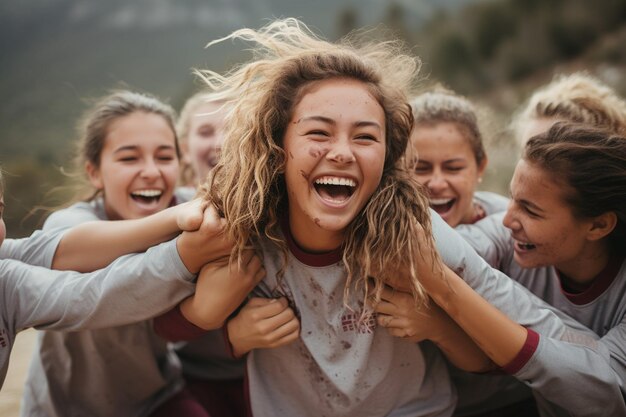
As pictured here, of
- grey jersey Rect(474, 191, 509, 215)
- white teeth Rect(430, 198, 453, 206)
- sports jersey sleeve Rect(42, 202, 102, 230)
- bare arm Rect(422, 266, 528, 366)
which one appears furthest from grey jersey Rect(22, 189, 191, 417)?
grey jersey Rect(474, 191, 509, 215)

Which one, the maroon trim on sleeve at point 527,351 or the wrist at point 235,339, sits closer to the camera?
the maroon trim on sleeve at point 527,351

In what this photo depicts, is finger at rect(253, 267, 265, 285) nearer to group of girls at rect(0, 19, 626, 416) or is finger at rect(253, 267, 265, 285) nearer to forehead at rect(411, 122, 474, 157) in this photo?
group of girls at rect(0, 19, 626, 416)

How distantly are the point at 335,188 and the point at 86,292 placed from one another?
852 mm

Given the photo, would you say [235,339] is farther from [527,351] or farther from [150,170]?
[527,351]

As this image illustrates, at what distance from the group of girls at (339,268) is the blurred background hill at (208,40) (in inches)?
146

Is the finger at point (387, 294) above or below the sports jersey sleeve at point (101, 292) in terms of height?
above

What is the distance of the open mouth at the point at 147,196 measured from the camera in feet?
7.85

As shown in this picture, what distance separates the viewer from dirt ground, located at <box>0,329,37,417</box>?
116 inches

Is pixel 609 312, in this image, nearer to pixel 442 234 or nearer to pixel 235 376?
pixel 442 234

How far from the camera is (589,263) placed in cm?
204

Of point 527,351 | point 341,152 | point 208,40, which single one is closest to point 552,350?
point 527,351

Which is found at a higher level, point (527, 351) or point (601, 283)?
point (601, 283)

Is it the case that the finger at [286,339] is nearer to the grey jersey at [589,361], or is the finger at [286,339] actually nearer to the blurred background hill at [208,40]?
the grey jersey at [589,361]

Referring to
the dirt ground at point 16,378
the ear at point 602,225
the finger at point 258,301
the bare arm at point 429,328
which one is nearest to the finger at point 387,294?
the bare arm at point 429,328
